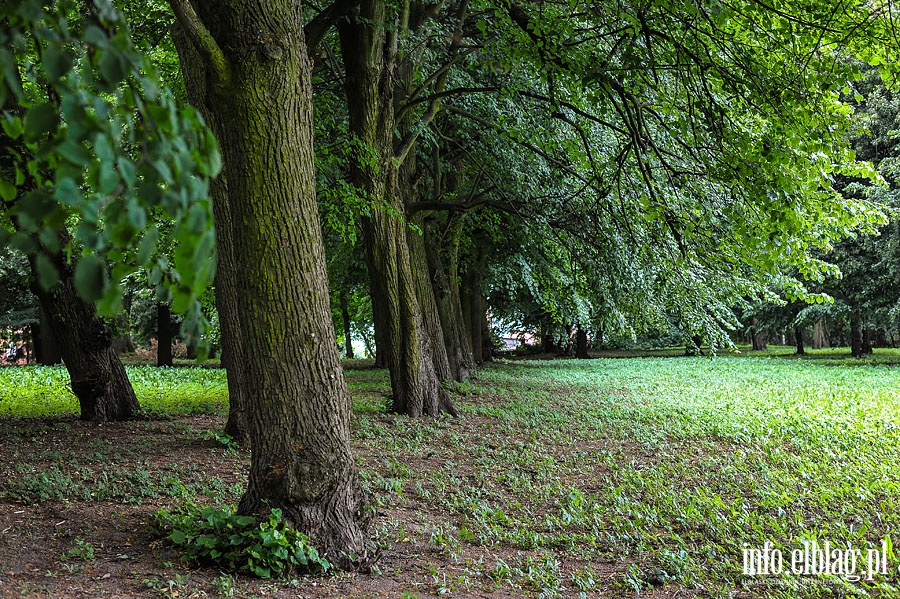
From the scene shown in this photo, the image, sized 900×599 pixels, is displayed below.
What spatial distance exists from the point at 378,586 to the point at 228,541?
0.98m

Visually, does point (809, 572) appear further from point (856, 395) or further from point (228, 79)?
point (856, 395)

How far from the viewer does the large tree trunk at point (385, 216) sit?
9.91 m

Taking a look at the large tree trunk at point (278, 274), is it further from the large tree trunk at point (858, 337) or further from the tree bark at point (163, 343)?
the large tree trunk at point (858, 337)

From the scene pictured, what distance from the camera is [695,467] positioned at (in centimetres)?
834

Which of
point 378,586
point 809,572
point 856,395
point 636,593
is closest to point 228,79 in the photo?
point 378,586

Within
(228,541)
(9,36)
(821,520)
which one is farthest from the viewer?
(821,520)

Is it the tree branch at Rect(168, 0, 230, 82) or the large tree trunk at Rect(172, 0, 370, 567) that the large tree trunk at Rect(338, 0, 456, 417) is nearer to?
the large tree trunk at Rect(172, 0, 370, 567)

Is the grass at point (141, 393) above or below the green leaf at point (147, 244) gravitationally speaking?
below

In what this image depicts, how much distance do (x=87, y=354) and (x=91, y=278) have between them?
Answer: 26.7 ft

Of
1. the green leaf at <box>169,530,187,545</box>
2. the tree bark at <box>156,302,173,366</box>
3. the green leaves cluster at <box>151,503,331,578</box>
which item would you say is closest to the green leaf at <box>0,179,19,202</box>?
the green leaves cluster at <box>151,503,331,578</box>

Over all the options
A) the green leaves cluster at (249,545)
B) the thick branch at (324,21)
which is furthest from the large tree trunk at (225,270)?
the thick branch at (324,21)

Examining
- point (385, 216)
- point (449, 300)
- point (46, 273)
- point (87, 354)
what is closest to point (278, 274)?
point (46, 273)

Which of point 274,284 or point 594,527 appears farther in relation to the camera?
point 594,527

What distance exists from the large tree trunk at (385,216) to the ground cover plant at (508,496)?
702 millimetres
